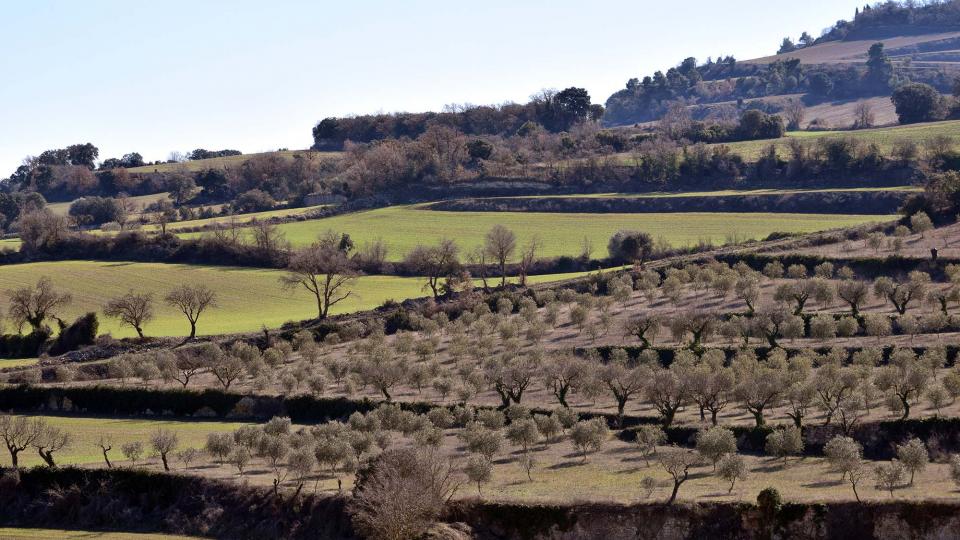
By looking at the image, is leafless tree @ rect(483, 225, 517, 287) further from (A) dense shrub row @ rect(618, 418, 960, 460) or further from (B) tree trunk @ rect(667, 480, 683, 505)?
(B) tree trunk @ rect(667, 480, 683, 505)

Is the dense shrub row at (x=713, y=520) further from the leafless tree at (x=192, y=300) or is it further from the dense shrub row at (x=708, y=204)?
the dense shrub row at (x=708, y=204)

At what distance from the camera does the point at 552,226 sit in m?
150

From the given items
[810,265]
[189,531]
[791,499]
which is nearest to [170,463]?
[189,531]

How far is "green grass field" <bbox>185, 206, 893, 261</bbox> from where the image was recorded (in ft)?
442

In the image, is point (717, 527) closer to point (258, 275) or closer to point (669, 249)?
point (669, 249)

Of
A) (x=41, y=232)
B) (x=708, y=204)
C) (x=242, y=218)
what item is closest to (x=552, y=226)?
(x=708, y=204)

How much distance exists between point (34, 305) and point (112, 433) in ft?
130

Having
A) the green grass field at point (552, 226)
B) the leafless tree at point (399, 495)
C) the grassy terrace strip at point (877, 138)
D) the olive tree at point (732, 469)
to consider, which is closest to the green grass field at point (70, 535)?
the leafless tree at point (399, 495)

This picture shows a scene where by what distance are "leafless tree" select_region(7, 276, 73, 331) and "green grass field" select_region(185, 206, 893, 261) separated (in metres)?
35.9

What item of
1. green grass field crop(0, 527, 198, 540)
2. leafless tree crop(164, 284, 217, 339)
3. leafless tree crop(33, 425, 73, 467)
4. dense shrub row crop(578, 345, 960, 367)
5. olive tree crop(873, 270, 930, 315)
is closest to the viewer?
green grass field crop(0, 527, 198, 540)

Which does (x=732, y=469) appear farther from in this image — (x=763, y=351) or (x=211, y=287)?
(x=211, y=287)

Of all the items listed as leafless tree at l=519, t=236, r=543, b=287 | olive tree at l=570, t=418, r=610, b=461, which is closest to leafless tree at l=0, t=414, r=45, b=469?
olive tree at l=570, t=418, r=610, b=461

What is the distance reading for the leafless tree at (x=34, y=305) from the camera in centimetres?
10662

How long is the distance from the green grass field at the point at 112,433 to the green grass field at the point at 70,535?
21.7 ft
